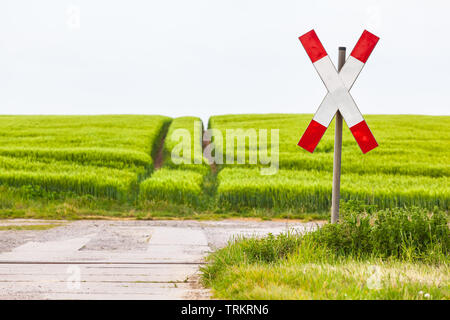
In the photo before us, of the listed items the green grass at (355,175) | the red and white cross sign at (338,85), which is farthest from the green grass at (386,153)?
the red and white cross sign at (338,85)

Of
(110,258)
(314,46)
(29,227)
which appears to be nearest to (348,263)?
(314,46)

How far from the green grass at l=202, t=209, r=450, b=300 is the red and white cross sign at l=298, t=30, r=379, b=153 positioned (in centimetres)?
135

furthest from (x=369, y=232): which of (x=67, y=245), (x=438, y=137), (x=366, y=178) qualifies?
(x=438, y=137)

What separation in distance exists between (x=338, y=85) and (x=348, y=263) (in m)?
2.36

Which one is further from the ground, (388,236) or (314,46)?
(314,46)

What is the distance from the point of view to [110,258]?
723 centimetres

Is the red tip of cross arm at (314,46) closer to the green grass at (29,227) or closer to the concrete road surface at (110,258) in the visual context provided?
the concrete road surface at (110,258)

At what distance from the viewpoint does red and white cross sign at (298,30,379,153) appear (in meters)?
6.67

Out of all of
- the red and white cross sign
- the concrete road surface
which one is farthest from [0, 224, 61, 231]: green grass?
the red and white cross sign

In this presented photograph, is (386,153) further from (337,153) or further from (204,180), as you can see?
(337,153)

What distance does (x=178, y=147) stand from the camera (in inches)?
927

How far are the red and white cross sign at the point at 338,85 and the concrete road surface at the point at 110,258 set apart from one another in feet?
5.25

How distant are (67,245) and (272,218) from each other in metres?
6.08
